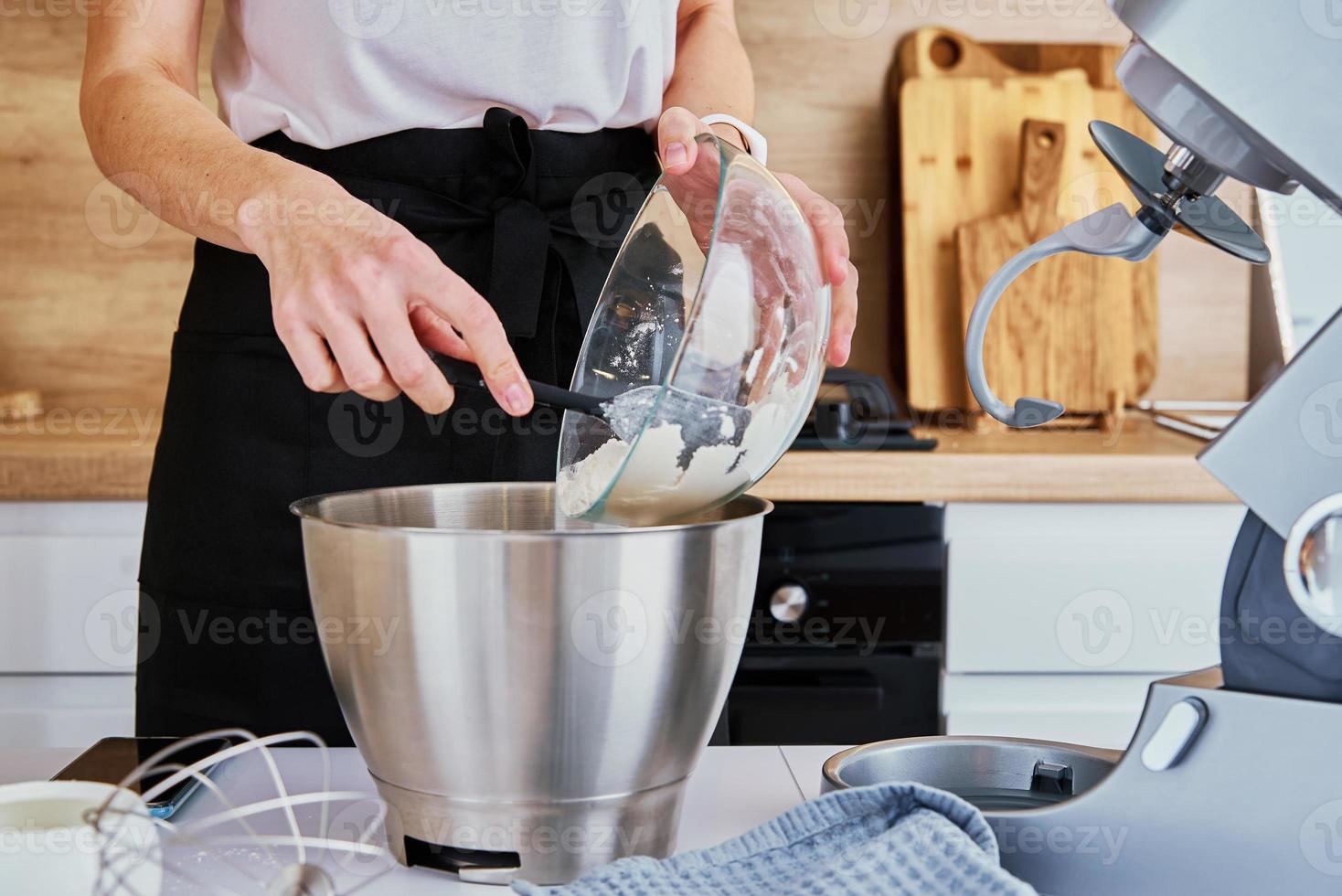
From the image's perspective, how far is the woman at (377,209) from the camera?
925mm

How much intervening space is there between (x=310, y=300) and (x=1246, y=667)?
1.45 ft

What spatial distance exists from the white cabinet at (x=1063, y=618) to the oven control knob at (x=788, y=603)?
17cm

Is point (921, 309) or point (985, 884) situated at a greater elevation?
→ point (921, 309)

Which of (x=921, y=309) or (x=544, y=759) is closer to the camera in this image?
(x=544, y=759)

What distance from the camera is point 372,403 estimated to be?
1006mm

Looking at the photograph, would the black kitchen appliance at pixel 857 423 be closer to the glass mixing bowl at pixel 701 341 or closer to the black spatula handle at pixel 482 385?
the glass mixing bowl at pixel 701 341

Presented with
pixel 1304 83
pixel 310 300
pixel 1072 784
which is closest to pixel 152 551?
pixel 310 300

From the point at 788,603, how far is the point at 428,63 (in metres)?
0.82

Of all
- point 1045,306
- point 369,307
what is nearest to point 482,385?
point 369,307

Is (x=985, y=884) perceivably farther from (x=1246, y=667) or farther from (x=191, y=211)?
(x=191, y=211)
